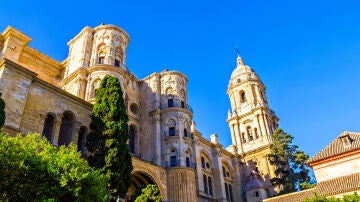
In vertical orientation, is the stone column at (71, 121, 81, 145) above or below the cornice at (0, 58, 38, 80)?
below

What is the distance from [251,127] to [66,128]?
33.1 meters

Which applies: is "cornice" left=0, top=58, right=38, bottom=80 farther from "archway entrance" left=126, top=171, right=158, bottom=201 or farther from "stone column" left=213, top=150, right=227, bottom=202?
"stone column" left=213, top=150, right=227, bottom=202

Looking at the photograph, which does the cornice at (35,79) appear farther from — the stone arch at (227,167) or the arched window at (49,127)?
the stone arch at (227,167)

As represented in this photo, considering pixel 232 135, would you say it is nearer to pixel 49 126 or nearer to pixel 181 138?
pixel 181 138

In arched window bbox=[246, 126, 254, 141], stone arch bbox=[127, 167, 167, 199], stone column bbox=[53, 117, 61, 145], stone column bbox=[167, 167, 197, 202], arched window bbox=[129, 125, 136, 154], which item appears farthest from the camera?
arched window bbox=[246, 126, 254, 141]

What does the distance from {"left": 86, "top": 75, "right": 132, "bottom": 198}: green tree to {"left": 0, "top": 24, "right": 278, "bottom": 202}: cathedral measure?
345cm

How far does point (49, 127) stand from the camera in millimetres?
20906

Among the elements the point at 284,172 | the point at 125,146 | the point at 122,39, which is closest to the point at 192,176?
the point at 125,146

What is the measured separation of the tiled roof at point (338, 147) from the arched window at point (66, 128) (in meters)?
20.2

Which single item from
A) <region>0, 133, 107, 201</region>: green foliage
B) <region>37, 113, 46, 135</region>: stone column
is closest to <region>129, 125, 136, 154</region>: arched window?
<region>37, 113, 46, 135</region>: stone column

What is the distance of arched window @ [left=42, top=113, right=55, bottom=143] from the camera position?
20.5m

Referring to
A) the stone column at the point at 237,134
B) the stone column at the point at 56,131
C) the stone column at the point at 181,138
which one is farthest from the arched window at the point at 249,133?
the stone column at the point at 56,131

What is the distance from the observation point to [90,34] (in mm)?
31750

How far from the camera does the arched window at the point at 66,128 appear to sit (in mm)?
21502
